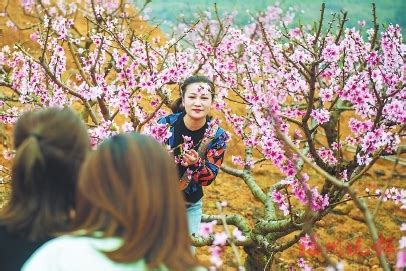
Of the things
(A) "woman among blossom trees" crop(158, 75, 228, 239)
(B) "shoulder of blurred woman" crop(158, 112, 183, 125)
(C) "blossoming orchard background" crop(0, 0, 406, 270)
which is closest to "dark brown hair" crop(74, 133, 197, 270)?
(C) "blossoming orchard background" crop(0, 0, 406, 270)

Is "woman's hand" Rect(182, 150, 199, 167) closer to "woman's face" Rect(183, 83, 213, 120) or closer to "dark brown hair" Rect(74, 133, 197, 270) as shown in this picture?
"woman's face" Rect(183, 83, 213, 120)

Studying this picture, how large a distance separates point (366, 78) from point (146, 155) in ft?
11.8

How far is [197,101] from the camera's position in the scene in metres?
4.20

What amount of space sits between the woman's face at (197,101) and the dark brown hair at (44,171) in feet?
7.63

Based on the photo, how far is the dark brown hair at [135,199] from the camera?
59.6 inches

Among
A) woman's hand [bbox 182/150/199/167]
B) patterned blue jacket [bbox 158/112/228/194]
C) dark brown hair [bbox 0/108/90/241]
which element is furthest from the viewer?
patterned blue jacket [bbox 158/112/228/194]

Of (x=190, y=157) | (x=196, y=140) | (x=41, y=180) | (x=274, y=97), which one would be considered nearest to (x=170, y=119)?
(x=196, y=140)

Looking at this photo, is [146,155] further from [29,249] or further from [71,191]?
[29,249]

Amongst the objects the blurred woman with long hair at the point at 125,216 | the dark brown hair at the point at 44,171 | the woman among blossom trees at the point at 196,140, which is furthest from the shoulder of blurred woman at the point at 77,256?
the woman among blossom trees at the point at 196,140

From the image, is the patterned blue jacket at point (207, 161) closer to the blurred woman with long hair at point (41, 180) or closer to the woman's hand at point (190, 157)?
the woman's hand at point (190, 157)

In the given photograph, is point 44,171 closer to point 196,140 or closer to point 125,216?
point 125,216

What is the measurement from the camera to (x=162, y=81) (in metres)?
4.98

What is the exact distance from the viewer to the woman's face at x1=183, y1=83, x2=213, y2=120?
4.21 metres

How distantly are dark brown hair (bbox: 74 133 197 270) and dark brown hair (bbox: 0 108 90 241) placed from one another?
0.30m
